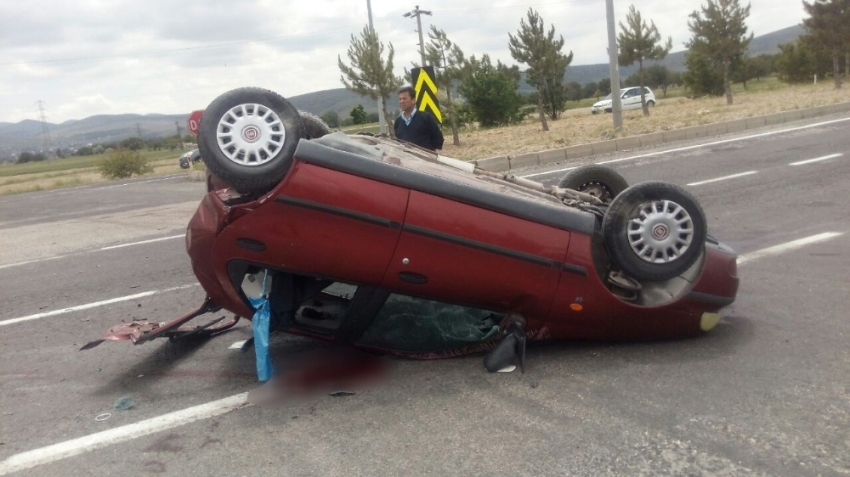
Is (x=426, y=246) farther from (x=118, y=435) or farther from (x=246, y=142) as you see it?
(x=118, y=435)

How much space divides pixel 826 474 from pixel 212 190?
130 inches

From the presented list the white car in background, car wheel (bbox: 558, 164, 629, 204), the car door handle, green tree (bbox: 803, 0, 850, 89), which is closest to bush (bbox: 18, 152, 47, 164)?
the white car in background

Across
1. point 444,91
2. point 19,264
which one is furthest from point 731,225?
point 444,91

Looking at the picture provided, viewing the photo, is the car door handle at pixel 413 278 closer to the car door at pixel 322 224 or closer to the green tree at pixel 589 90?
the car door at pixel 322 224

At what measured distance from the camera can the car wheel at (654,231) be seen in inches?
162

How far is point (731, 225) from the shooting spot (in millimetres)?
A: 7680

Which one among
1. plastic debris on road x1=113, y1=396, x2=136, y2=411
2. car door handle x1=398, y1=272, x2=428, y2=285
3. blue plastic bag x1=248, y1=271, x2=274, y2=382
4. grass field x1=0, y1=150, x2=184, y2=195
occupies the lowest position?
plastic debris on road x1=113, y1=396, x2=136, y2=411

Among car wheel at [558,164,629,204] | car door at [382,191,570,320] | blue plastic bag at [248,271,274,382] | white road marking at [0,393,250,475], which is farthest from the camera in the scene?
car wheel at [558,164,629,204]

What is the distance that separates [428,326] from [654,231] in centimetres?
142

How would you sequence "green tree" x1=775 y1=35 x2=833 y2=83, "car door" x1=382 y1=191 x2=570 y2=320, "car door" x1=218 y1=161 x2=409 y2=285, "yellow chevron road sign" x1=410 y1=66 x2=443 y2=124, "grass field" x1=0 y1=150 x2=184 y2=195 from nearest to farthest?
1. "car door" x1=218 y1=161 x2=409 y2=285
2. "car door" x1=382 y1=191 x2=570 y2=320
3. "yellow chevron road sign" x1=410 y1=66 x2=443 y2=124
4. "grass field" x1=0 y1=150 x2=184 y2=195
5. "green tree" x1=775 y1=35 x2=833 y2=83

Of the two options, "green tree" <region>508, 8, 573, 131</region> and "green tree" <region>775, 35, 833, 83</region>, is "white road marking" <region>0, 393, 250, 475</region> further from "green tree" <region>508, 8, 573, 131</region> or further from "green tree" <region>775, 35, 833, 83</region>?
"green tree" <region>775, 35, 833, 83</region>

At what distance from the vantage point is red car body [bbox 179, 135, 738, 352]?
3.78m

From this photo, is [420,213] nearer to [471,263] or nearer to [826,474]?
[471,263]

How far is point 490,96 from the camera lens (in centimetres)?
3344
